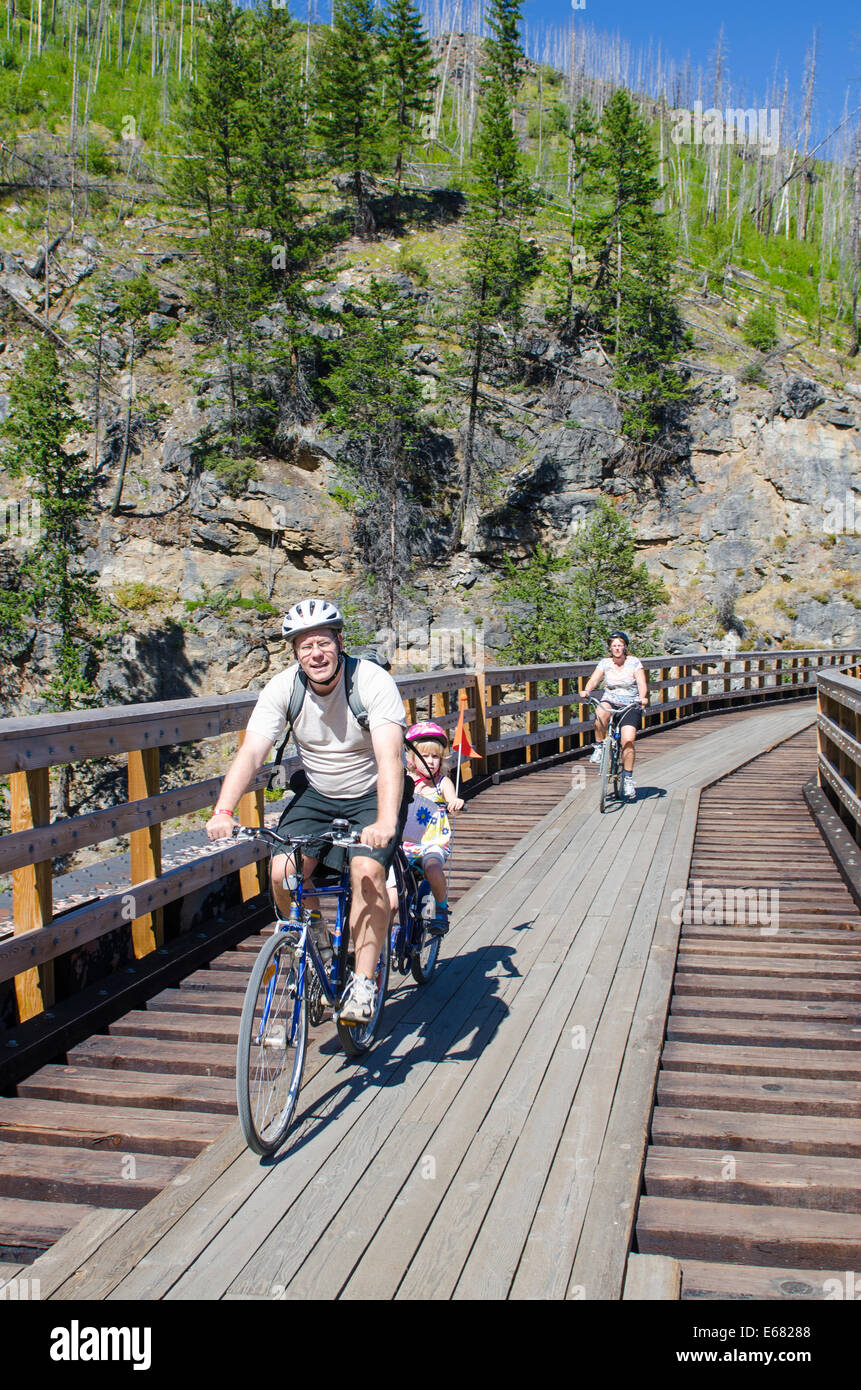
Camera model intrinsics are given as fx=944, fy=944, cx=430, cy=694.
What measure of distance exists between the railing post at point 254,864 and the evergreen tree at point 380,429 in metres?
32.7

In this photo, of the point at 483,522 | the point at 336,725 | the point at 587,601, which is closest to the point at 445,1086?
the point at 336,725

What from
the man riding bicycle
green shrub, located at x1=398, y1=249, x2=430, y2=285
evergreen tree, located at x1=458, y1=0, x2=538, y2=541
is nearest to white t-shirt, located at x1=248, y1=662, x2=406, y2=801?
the man riding bicycle

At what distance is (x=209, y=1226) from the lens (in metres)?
2.77

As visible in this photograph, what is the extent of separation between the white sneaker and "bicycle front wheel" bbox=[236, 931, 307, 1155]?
0.51 feet

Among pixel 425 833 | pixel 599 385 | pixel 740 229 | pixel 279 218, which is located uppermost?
pixel 740 229

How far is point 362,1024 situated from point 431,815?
4.78 ft

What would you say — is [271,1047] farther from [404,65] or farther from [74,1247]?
[404,65]

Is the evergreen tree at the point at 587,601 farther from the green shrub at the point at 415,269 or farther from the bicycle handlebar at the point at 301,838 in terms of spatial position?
the bicycle handlebar at the point at 301,838

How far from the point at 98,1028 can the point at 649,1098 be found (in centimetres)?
249

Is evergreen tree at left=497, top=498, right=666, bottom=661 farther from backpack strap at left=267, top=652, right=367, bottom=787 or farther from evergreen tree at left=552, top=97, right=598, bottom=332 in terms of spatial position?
backpack strap at left=267, top=652, right=367, bottom=787

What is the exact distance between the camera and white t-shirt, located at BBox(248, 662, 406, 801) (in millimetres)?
3770

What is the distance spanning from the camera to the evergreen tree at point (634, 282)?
4478cm

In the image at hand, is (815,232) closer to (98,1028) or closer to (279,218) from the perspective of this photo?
(279,218)
